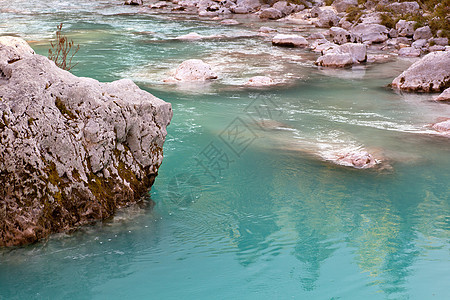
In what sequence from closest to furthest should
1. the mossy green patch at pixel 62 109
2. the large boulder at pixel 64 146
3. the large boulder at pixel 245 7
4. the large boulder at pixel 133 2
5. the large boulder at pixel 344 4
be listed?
the large boulder at pixel 64 146 → the mossy green patch at pixel 62 109 → the large boulder at pixel 344 4 → the large boulder at pixel 245 7 → the large boulder at pixel 133 2

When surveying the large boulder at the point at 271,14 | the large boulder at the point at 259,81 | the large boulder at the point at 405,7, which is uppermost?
the large boulder at the point at 405,7

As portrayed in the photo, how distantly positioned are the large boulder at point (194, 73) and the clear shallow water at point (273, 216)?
1190mm

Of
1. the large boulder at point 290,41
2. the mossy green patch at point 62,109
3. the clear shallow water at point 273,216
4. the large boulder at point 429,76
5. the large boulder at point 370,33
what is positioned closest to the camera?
the clear shallow water at point 273,216

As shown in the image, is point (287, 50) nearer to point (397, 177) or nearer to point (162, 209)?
point (397, 177)

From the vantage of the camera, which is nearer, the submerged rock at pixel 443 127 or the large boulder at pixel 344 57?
the submerged rock at pixel 443 127

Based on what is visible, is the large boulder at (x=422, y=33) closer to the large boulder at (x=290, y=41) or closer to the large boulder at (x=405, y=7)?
Answer: the large boulder at (x=290, y=41)

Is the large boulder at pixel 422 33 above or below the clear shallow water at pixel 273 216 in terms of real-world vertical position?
above

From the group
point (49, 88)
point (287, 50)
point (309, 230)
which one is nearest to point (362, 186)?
point (309, 230)

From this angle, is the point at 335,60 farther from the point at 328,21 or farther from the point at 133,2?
the point at 133,2

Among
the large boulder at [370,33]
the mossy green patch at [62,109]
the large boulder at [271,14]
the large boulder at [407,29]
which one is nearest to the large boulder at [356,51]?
the large boulder at [370,33]

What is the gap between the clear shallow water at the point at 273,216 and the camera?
19.7 ft

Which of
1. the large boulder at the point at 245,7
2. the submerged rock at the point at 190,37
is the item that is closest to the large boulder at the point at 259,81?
the submerged rock at the point at 190,37

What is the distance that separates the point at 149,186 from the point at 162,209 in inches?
23.0

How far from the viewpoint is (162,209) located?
7.77 meters
